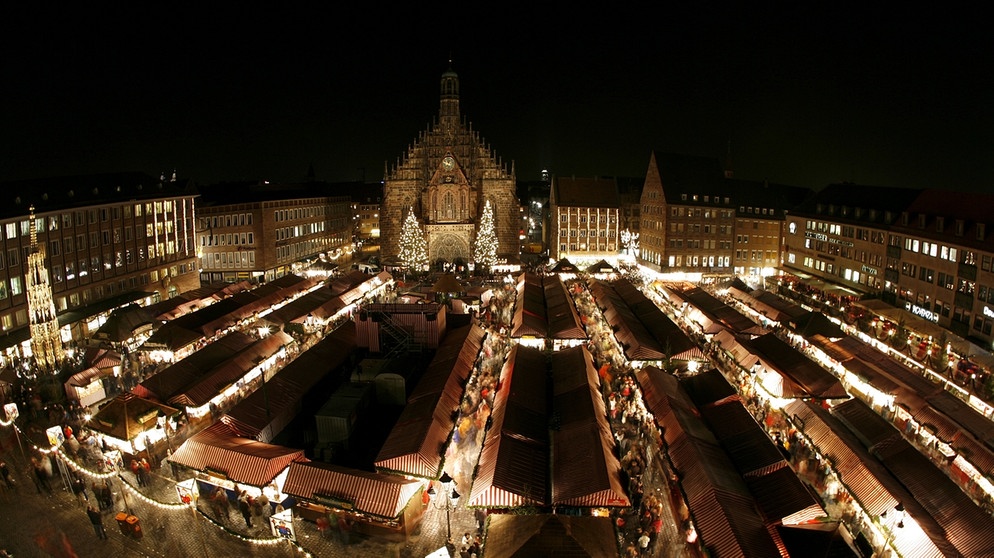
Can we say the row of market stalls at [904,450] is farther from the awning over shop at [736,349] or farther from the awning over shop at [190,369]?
the awning over shop at [190,369]

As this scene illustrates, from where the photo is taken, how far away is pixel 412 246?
6044 centimetres

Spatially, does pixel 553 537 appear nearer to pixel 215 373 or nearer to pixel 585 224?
pixel 215 373

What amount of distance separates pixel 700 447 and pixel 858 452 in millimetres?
5214

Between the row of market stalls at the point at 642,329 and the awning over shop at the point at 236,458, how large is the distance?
18.3 meters

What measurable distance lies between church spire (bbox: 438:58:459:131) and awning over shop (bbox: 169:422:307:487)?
5107 cm

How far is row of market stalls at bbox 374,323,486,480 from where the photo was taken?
19.7 metres

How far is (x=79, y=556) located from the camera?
55.5 ft

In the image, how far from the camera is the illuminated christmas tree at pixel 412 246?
6034cm

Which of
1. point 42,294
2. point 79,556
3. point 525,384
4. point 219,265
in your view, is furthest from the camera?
point 219,265

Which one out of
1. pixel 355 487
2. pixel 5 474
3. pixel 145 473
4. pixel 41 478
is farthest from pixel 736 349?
pixel 5 474

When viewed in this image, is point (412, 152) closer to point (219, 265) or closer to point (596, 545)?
point (219, 265)

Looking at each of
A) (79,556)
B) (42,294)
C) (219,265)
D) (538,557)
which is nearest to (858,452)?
(538,557)

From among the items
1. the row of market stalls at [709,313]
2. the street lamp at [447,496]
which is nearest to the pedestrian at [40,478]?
the street lamp at [447,496]

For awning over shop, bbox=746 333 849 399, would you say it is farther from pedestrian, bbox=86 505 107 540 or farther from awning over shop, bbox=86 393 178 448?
awning over shop, bbox=86 393 178 448
